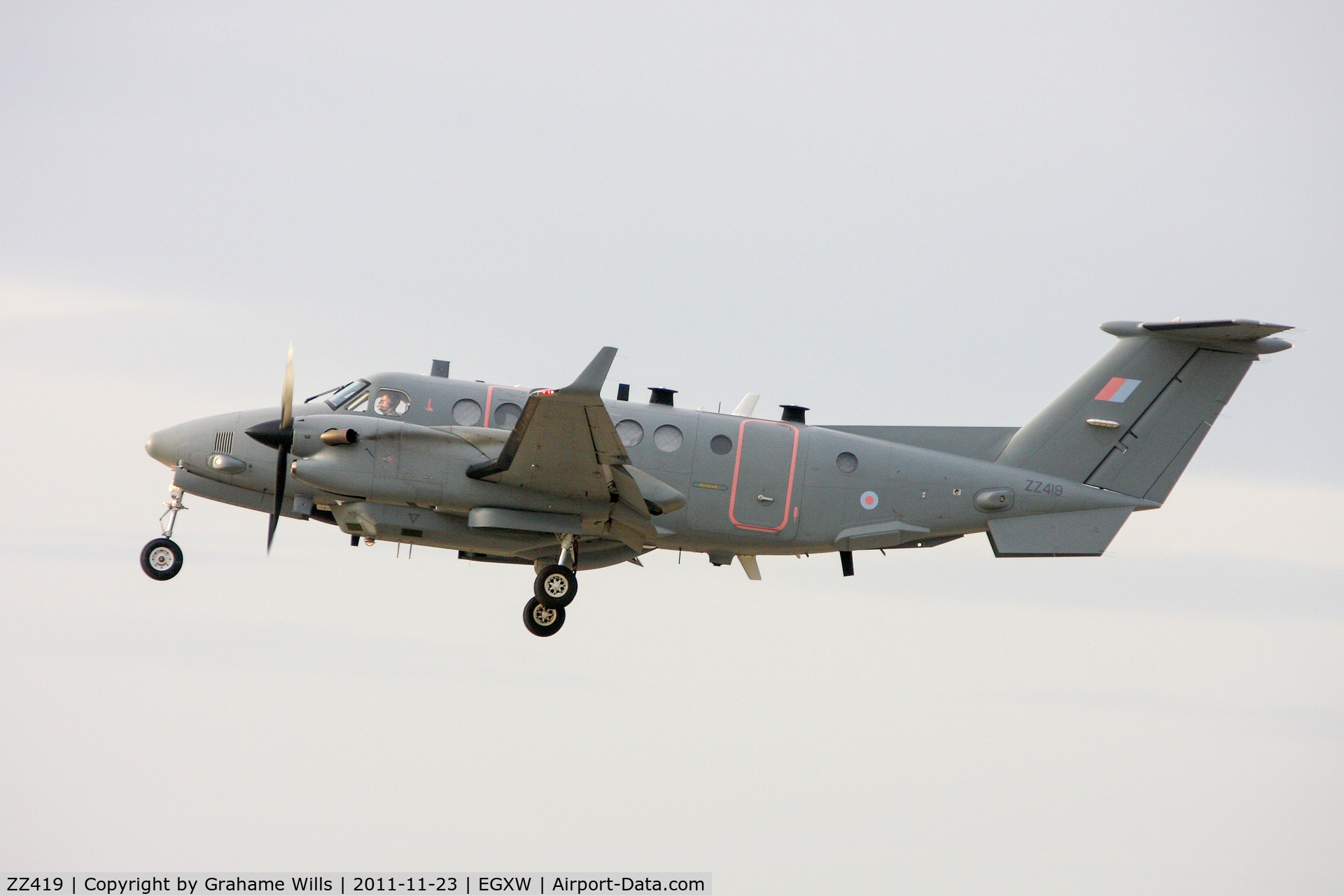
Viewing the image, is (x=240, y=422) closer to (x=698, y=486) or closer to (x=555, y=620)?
(x=555, y=620)

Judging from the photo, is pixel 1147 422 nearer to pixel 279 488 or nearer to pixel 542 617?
pixel 542 617

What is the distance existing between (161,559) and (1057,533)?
1444 centimetres

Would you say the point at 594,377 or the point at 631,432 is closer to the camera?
the point at 594,377

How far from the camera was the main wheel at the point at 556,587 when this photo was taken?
20047 millimetres

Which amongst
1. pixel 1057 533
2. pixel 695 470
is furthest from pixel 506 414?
pixel 1057 533

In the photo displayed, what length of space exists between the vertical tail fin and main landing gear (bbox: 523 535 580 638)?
7.40 m

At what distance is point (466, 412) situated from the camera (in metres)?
20.1

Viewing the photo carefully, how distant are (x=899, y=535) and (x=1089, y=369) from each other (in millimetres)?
4684

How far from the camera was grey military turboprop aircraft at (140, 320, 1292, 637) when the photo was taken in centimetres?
1903

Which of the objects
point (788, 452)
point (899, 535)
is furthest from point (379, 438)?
point (899, 535)

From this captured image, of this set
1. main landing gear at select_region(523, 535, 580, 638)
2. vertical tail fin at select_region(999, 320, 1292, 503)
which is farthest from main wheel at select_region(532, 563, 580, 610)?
vertical tail fin at select_region(999, 320, 1292, 503)

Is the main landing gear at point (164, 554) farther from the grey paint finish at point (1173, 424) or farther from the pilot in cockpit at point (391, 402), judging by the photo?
the grey paint finish at point (1173, 424)

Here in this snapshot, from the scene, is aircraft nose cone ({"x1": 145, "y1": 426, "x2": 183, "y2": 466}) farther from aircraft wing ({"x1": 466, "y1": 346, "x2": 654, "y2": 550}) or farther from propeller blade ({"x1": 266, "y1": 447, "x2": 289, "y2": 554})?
aircraft wing ({"x1": 466, "y1": 346, "x2": 654, "y2": 550})

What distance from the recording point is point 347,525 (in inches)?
791
